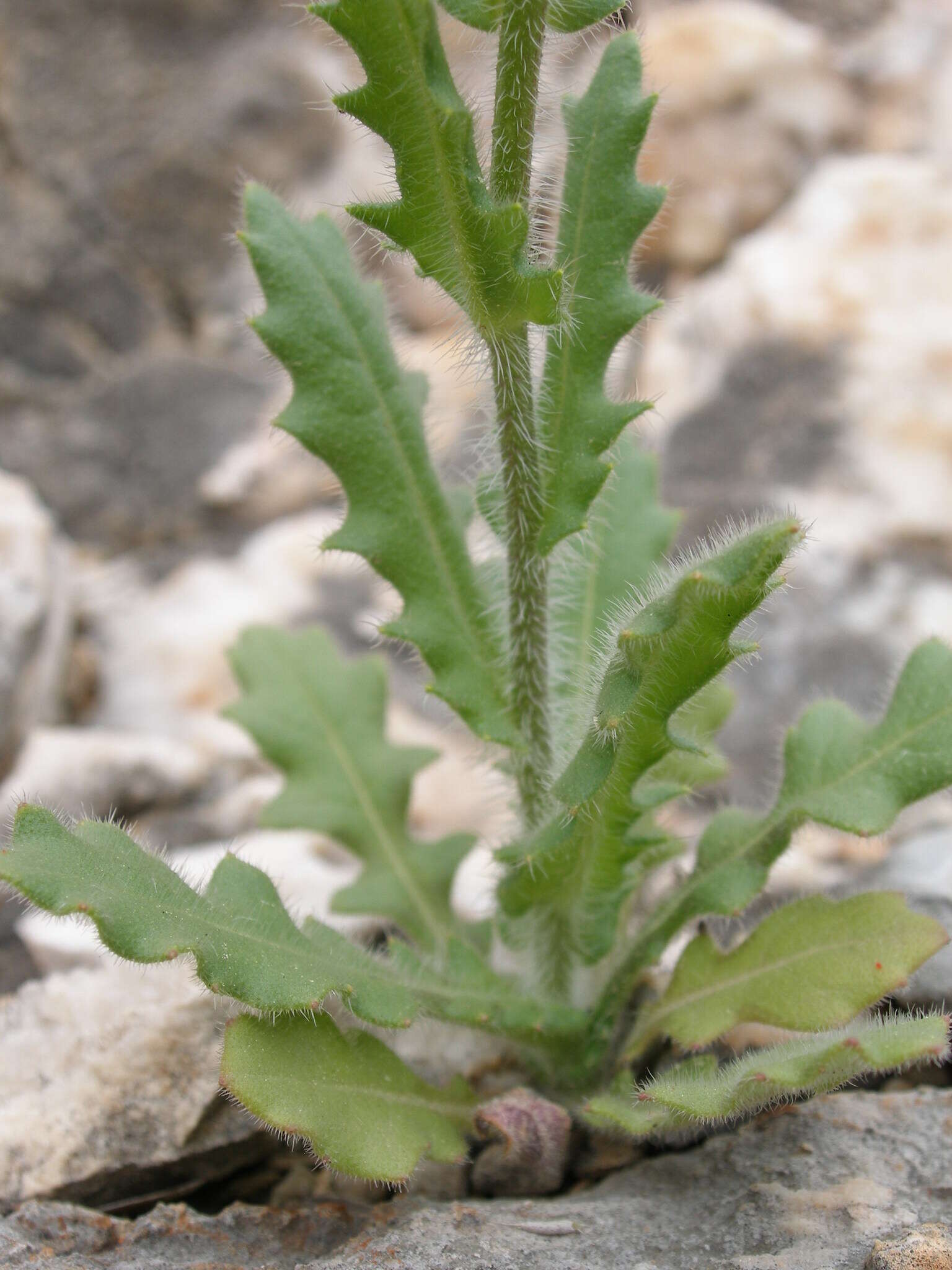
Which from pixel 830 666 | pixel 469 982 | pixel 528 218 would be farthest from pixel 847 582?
pixel 528 218

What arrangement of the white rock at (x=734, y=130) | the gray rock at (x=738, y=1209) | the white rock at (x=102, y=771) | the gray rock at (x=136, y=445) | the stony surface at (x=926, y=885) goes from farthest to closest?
1. the white rock at (x=734, y=130)
2. the gray rock at (x=136, y=445)
3. the white rock at (x=102, y=771)
4. the stony surface at (x=926, y=885)
5. the gray rock at (x=738, y=1209)

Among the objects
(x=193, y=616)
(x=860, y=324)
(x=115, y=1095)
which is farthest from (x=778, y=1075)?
(x=860, y=324)

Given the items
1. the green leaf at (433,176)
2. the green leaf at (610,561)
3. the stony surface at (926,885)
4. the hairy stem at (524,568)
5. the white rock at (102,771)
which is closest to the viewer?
the green leaf at (433,176)

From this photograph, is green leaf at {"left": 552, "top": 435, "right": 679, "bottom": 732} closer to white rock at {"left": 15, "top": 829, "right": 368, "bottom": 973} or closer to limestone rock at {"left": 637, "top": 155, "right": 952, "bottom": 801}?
white rock at {"left": 15, "top": 829, "right": 368, "bottom": 973}

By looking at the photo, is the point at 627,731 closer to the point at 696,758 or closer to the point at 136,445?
the point at 696,758

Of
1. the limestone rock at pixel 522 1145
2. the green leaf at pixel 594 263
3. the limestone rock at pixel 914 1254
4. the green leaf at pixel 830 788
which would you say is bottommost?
the limestone rock at pixel 522 1145

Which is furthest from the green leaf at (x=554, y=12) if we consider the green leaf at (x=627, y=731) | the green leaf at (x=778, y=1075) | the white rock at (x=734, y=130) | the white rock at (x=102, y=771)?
the white rock at (x=734, y=130)

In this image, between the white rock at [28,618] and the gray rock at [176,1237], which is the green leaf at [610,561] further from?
the white rock at [28,618]

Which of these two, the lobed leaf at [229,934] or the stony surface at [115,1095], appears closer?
the lobed leaf at [229,934]
